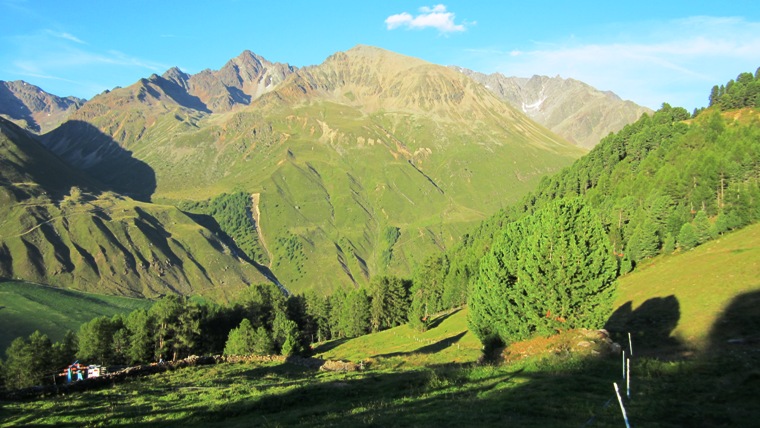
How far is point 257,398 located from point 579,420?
56.7 feet

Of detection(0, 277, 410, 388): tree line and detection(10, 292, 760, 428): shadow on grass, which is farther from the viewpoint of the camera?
detection(0, 277, 410, 388): tree line

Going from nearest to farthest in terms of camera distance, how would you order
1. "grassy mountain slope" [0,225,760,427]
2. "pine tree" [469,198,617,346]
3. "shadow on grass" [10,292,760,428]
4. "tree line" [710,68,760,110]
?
"shadow on grass" [10,292,760,428] < "grassy mountain slope" [0,225,760,427] < "pine tree" [469,198,617,346] < "tree line" [710,68,760,110]

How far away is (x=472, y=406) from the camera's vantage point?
19.9 m

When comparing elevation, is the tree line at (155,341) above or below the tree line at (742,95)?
below

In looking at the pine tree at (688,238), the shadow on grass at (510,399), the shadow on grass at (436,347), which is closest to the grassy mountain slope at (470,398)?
the shadow on grass at (510,399)

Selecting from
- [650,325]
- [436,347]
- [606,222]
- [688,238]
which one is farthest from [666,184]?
[650,325]

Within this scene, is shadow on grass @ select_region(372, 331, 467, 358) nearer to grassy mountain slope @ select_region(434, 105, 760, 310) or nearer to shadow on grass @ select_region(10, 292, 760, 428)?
grassy mountain slope @ select_region(434, 105, 760, 310)

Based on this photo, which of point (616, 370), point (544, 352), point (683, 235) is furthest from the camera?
point (683, 235)

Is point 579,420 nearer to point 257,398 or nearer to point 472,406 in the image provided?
point 472,406

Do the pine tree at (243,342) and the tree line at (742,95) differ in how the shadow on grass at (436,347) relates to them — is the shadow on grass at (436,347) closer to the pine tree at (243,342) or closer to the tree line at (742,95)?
the pine tree at (243,342)

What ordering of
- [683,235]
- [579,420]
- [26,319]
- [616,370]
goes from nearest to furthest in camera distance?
[579,420]
[616,370]
[683,235]
[26,319]

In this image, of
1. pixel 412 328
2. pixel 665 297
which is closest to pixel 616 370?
pixel 665 297

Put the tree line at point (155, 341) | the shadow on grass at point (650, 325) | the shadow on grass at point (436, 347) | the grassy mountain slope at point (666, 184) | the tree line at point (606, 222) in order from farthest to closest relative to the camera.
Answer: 1. the grassy mountain slope at point (666, 184)
2. the tree line at point (155, 341)
3. the shadow on grass at point (436, 347)
4. the shadow on grass at point (650, 325)
5. the tree line at point (606, 222)

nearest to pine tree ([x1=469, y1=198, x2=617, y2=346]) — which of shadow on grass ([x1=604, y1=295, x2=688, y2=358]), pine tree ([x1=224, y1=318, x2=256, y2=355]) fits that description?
shadow on grass ([x1=604, y1=295, x2=688, y2=358])
